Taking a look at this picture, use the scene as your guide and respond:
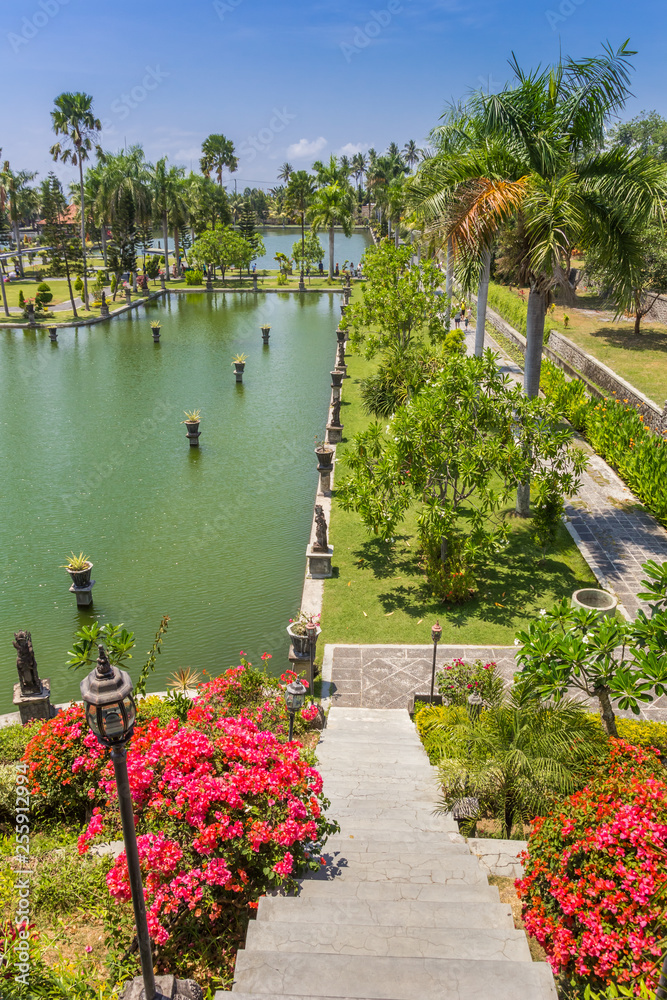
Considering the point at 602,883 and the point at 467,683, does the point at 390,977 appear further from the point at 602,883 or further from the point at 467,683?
the point at 467,683

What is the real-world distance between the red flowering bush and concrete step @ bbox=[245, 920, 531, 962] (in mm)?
484

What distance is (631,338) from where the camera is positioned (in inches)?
1277

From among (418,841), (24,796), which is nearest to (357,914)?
(418,841)

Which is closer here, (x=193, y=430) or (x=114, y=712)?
(x=114, y=712)

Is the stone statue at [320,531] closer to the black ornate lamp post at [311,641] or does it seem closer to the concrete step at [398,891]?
the black ornate lamp post at [311,641]

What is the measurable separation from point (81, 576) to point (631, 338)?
27.4 meters

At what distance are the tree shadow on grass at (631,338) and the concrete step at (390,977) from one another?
29.7m

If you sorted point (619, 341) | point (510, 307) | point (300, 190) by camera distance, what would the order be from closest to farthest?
point (619, 341), point (510, 307), point (300, 190)

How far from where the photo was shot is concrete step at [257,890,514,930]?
5480 millimetres

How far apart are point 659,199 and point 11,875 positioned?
1391 centimetres

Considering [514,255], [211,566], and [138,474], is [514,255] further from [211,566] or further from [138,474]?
[138,474]

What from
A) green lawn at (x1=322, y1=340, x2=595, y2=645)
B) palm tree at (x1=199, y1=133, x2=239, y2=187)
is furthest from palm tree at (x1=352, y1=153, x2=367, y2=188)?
green lawn at (x1=322, y1=340, x2=595, y2=645)

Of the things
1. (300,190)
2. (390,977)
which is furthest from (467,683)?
(300,190)

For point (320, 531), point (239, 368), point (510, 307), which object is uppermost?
point (510, 307)
